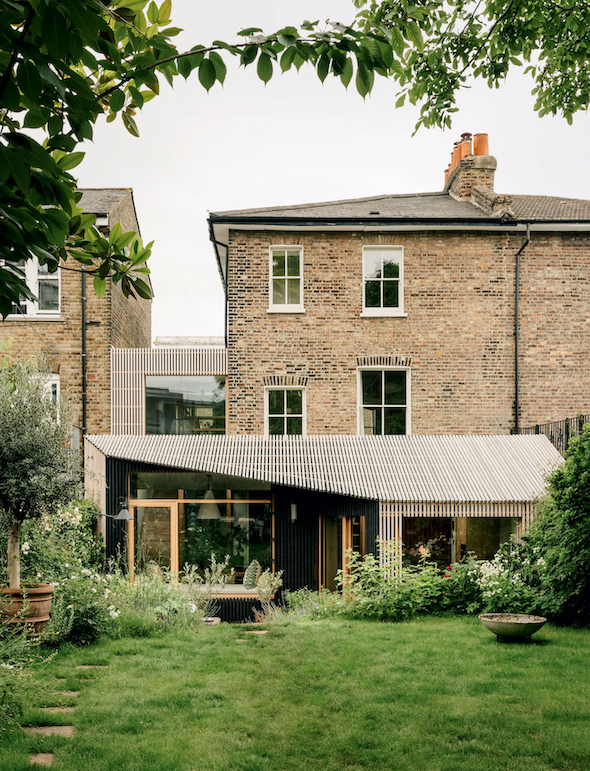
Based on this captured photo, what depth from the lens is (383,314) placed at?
18297 mm

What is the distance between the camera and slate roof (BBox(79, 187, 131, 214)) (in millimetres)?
18547

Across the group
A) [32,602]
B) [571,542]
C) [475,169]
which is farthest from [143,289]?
[475,169]

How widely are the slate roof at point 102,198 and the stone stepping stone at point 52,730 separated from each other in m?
13.2

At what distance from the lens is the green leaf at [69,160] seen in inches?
135

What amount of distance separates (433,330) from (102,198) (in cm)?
921

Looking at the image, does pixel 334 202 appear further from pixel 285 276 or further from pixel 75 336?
pixel 75 336

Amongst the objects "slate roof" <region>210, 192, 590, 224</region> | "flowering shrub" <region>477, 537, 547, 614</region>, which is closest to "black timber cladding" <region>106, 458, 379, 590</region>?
"flowering shrub" <region>477, 537, 547, 614</region>

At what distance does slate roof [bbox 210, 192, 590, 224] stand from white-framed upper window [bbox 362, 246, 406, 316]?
865 mm

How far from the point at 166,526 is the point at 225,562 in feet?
4.63

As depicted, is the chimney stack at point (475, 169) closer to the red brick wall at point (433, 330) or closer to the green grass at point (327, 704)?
the red brick wall at point (433, 330)

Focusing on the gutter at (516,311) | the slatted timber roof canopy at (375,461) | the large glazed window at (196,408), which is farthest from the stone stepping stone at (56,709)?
the gutter at (516,311)

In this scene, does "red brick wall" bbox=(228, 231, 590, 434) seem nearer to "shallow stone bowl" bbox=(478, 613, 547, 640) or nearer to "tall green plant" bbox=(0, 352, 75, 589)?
"tall green plant" bbox=(0, 352, 75, 589)

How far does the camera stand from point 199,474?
52.0ft

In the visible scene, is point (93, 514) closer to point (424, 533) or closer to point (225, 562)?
point (225, 562)
